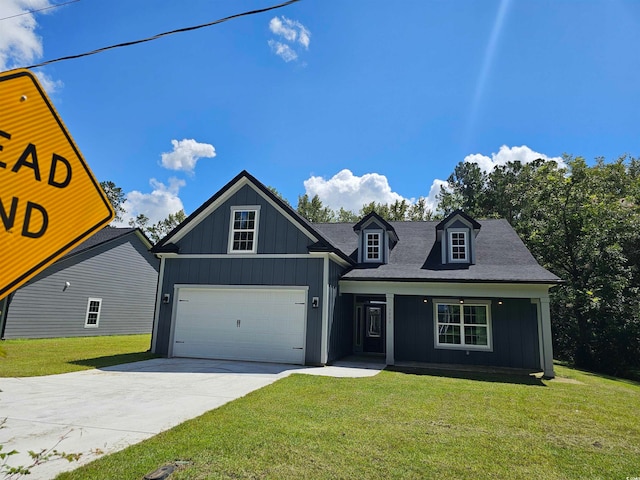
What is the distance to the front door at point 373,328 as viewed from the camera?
14984 mm

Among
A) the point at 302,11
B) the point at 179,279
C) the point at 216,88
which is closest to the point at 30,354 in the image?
the point at 179,279

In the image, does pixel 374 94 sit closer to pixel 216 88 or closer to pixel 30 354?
pixel 216 88

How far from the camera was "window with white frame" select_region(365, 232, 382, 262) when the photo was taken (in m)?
13.8

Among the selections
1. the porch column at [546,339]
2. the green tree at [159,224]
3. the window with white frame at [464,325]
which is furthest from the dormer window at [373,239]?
the green tree at [159,224]

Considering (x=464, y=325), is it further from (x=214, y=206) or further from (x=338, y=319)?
(x=214, y=206)

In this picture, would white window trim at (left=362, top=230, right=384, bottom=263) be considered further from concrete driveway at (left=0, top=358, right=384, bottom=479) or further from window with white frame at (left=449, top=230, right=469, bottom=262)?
concrete driveway at (left=0, top=358, right=384, bottom=479)

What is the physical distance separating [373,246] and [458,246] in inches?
122

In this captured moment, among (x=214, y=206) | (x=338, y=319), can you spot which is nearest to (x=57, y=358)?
(x=214, y=206)

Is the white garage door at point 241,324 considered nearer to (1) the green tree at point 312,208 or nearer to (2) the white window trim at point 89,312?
(2) the white window trim at point 89,312

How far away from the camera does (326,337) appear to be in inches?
432

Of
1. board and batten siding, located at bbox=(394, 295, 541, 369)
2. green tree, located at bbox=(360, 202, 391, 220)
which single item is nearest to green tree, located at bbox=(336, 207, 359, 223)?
green tree, located at bbox=(360, 202, 391, 220)

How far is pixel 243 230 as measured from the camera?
39.8ft

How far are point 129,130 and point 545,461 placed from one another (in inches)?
408

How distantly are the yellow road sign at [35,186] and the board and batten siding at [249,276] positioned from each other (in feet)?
31.9
